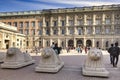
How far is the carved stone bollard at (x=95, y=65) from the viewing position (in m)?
6.77

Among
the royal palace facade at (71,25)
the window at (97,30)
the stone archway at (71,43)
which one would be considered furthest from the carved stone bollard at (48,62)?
the window at (97,30)

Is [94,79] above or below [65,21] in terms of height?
below

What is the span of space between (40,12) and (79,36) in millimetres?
17848

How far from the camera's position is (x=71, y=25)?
4906 cm

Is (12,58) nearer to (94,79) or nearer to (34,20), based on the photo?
(94,79)

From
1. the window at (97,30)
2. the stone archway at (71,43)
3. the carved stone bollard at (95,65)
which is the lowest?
the stone archway at (71,43)

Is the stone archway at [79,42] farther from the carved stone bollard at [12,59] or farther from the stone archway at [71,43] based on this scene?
the carved stone bollard at [12,59]

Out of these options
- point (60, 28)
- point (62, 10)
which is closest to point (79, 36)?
point (60, 28)

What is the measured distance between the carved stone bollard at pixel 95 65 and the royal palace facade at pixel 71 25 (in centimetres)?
4026

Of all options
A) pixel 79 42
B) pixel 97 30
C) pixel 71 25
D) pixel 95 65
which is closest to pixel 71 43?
pixel 79 42

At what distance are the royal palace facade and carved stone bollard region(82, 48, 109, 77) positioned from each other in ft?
132

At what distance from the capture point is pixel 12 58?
8.80 meters

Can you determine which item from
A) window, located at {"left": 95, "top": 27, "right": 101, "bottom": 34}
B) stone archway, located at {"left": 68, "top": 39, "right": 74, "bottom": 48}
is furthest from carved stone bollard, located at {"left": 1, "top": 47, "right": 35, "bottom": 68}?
window, located at {"left": 95, "top": 27, "right": 101, "bottom": 34}

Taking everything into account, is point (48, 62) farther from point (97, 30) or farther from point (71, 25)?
point (71, 25)
